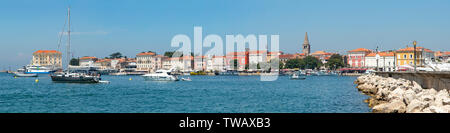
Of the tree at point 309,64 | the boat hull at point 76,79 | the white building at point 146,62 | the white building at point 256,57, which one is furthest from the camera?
the white building at point 146,62

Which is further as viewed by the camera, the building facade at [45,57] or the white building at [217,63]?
the building facade at [45,57]

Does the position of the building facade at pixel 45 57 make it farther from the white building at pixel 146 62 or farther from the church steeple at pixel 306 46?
the church steeple at pixel 306 46

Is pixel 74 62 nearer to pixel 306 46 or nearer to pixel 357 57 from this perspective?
pixel 306 46

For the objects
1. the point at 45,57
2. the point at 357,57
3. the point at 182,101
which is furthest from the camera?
the point at 45,57

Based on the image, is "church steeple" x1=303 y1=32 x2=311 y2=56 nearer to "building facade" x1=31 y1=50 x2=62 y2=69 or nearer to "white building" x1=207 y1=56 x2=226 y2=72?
"white building" x1=207 y1=56 x2=226 y2=72

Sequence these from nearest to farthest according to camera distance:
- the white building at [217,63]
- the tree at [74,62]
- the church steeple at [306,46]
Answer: the white building at [217,63]
the tree at [74,62]
the church steeple at [306,46]

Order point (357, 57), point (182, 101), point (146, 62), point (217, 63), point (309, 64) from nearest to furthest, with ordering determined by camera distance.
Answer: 1. point (182, 101)
2. point (309, 64)
3. point (357, 57)
4. point (217, 63)
5. point (146, 62)

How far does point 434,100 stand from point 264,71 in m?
107

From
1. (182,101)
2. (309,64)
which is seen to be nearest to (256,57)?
(309,64)

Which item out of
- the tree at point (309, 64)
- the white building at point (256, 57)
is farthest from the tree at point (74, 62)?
the tree at point (309, 64)
